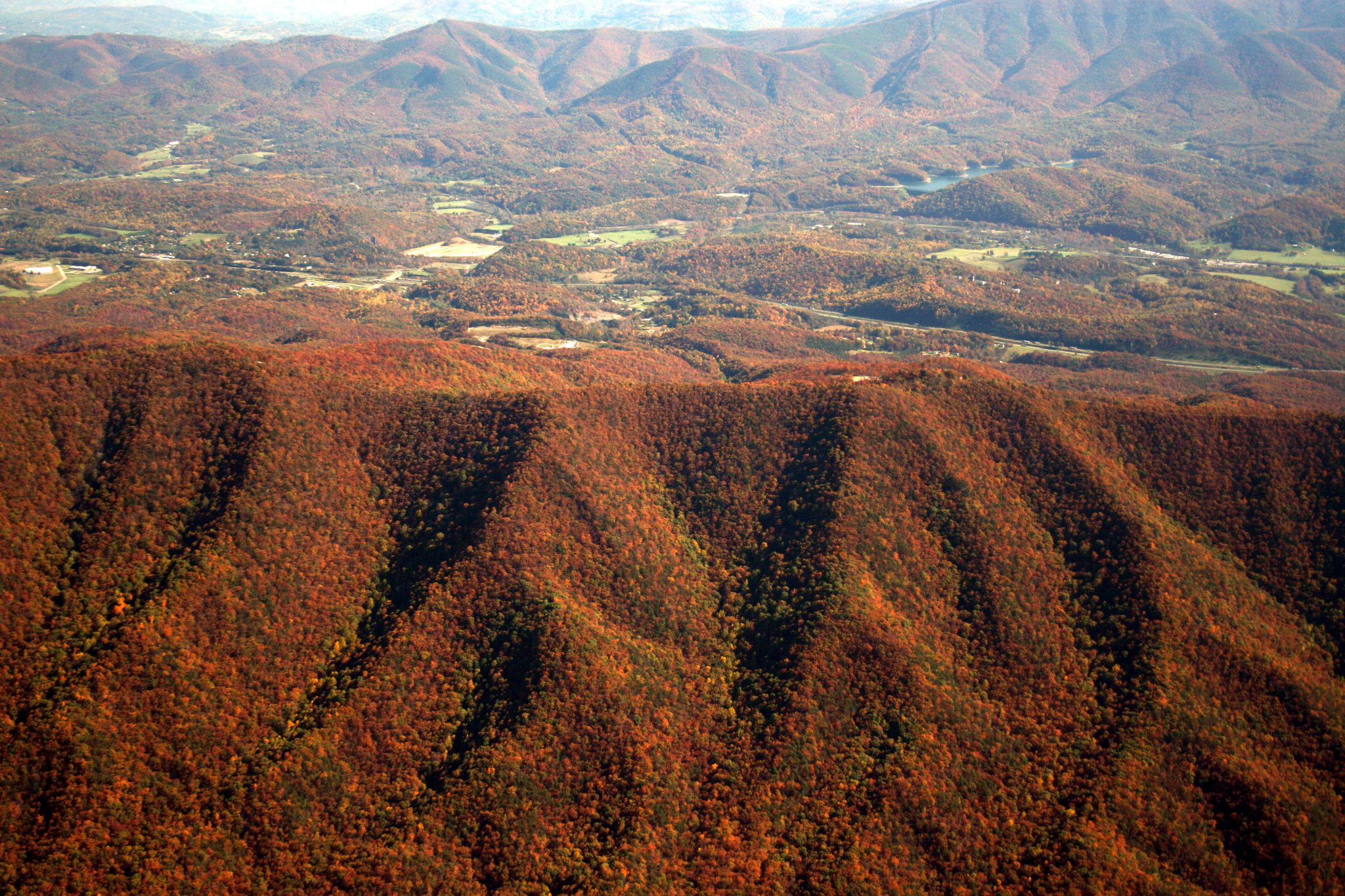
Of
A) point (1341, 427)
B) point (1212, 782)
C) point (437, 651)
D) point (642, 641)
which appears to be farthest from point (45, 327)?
point (1341, 427)

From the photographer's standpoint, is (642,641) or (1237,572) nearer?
(642,641)

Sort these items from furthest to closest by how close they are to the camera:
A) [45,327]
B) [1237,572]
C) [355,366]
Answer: [45,327], [355,366], [1237,572]

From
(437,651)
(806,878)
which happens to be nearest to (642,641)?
(437,651)

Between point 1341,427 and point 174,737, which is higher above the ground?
point 1341,427

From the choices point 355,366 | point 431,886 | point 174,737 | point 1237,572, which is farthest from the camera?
point 355,366

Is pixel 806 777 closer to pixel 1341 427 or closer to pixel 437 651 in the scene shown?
pixel 437 651

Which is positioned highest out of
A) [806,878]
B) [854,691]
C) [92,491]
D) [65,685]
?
[92,491]

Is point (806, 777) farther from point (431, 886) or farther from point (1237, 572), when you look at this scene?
point (1237, 572)
